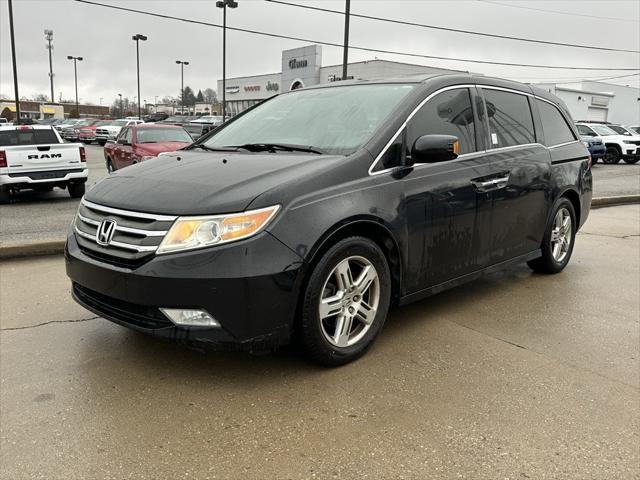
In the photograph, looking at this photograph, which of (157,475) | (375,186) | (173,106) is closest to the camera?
(157,475)

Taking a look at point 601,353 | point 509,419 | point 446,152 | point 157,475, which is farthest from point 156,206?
point 601,353

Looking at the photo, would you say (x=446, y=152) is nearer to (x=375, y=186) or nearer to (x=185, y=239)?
(x=375, y=186)

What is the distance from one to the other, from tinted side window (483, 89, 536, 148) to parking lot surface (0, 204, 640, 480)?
1420mm

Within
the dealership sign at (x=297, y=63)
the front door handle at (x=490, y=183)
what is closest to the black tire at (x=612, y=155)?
the front door handle at (x=490, y=183)

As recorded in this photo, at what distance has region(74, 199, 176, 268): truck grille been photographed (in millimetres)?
2869

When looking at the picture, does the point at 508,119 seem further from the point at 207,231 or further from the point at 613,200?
the point at 613,200

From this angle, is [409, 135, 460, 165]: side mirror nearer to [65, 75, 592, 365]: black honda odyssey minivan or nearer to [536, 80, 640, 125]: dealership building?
[65, 75, 592, 365]: black honda odyssey minivan

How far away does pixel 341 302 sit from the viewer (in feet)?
10.6

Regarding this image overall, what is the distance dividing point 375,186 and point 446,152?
0.55m

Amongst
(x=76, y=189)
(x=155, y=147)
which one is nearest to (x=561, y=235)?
(x=76, y=189)

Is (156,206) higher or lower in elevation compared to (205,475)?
higher

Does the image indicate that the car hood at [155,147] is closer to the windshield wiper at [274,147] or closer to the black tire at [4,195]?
the black tire at [4,195]

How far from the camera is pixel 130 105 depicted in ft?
444

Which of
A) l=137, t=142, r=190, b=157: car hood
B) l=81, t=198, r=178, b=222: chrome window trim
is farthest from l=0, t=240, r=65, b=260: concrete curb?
l=137, t=142, r=190, b=157: car hood
